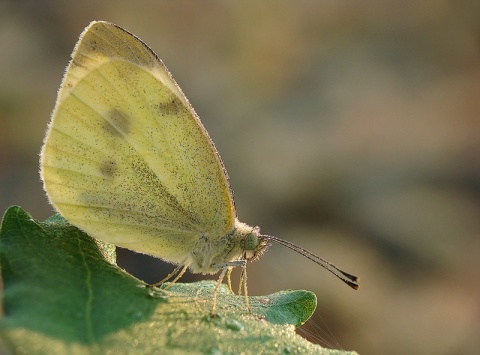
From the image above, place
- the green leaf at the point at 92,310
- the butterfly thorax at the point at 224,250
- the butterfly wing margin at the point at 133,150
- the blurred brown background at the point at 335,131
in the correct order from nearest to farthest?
the green leaf at the point at 92,310 < the butterfly wing margin at the point at 133,150 < the butterfly thorax at the point at 224,250 < the blurred brown background at the point at 335,131

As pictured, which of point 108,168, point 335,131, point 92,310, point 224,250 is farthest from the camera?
point 335,131

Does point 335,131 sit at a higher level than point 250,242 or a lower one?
higher

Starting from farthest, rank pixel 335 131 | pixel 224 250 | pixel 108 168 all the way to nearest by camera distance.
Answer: pixel 335 131, pixel 224 250, pixel 108 168

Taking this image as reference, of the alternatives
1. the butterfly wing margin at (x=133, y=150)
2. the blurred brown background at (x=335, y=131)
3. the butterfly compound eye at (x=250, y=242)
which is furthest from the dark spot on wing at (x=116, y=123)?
the blurred brown background at (x=335, y=131)

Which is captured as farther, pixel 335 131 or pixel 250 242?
pixel 335 131

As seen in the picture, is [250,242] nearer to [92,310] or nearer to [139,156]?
[139,156]

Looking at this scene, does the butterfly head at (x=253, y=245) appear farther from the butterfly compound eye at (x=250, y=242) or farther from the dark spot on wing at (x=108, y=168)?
the dark spot on wing at (x=108, y=168)

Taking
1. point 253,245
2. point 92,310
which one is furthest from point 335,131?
point 92,310

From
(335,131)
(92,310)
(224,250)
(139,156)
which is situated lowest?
(92,310)
